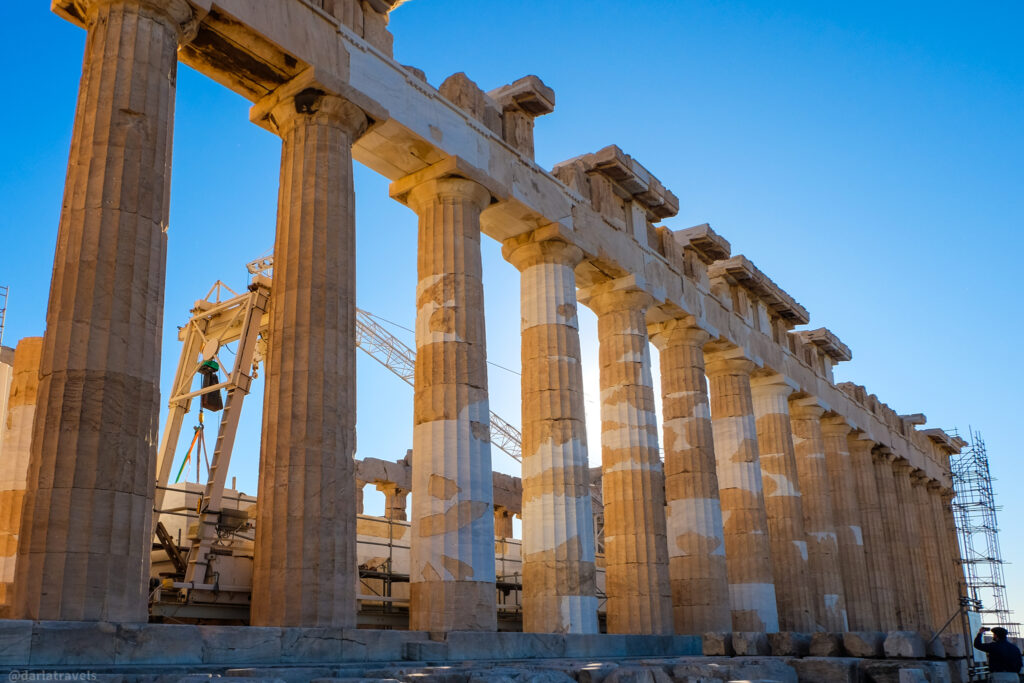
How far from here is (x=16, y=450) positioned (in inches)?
830

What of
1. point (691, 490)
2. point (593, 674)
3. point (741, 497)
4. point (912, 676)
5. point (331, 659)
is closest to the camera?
point (593, 674)

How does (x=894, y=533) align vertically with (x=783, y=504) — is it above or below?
below

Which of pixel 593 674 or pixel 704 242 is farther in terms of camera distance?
pixel 704 242

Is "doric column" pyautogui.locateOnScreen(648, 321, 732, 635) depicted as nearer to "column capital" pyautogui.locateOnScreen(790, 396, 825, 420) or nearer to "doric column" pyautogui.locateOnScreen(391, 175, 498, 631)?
"column capital" pyautogui.locateOnScreen(790, 396, 825, 420)

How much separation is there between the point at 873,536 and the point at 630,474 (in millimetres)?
22513

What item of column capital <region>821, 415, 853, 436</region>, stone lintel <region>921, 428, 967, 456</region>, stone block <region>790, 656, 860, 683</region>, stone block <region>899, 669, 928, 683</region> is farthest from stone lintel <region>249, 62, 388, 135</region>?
stone lintel <region>921, 428, 967, 456</region>

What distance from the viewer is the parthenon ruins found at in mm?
14203

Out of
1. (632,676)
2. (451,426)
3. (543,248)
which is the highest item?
(543,248)

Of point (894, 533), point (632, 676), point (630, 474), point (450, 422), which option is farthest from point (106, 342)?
point (894, 533)

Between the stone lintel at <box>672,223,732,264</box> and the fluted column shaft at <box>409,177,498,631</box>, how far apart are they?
12546 mm

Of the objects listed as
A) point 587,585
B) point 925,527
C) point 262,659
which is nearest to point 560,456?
point 587,585

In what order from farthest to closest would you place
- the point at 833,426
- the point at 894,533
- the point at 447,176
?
the point at 894,533 < the point at 833,426 < the point at 447,176

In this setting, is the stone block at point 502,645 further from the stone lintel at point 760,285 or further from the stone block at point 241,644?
A: the stone lintel at point 760,285

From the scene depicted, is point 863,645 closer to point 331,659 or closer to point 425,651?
point 425,651
